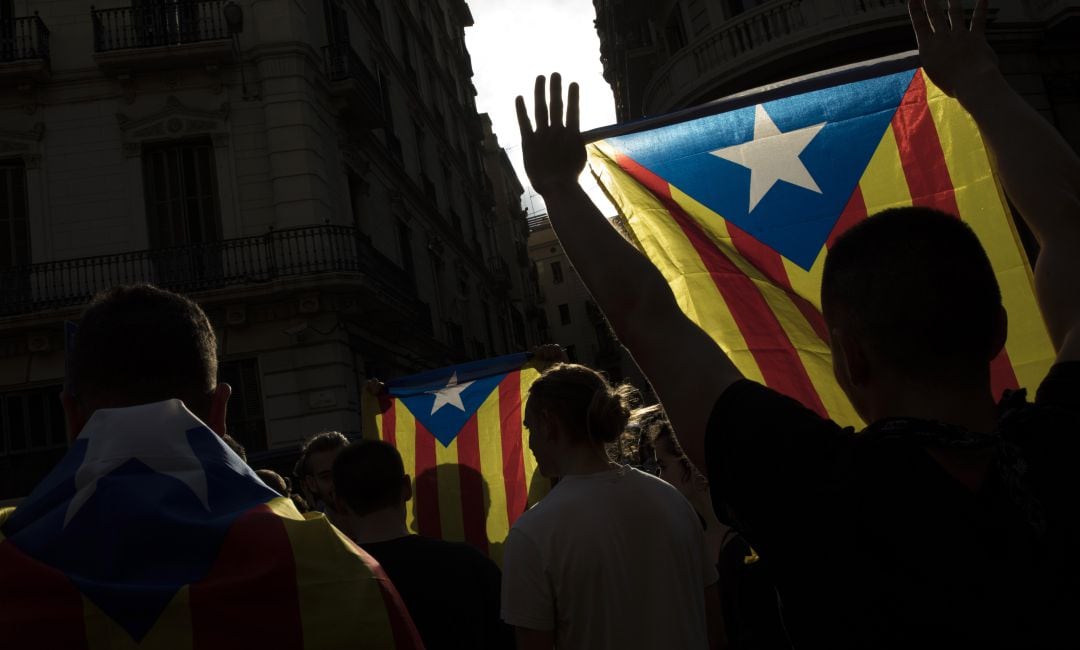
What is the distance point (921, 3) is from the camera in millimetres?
1859

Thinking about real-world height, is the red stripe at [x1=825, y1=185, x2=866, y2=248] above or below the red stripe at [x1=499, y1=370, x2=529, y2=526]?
→ above

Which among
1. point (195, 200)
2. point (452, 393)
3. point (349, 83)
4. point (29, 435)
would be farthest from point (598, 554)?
point (349, 83)

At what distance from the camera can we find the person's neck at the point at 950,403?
4.12 feet

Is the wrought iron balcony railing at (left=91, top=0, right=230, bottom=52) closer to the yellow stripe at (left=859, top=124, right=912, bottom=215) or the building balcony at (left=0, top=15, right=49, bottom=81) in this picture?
the building balcony at (left=0, top=15, right=49, bottom=81)

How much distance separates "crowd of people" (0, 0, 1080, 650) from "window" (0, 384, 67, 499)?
13329 millimetres

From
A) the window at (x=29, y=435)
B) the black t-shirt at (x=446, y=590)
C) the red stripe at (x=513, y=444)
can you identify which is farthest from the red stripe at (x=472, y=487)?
the window at (x=29, y=435)

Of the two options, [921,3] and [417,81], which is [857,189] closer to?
[921,3]

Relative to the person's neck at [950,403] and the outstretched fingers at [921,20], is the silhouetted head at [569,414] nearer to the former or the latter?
the outstretched fingers at [921,20]

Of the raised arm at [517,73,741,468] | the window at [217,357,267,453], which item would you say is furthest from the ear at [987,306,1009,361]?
the window at [217,357,267,453]

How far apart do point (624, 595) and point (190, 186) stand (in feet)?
45.7

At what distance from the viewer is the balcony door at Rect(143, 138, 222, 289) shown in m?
14.6

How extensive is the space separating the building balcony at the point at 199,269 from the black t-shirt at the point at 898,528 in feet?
43.5

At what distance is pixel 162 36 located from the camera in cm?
1491

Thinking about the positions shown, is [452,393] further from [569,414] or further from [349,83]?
[349,83]
